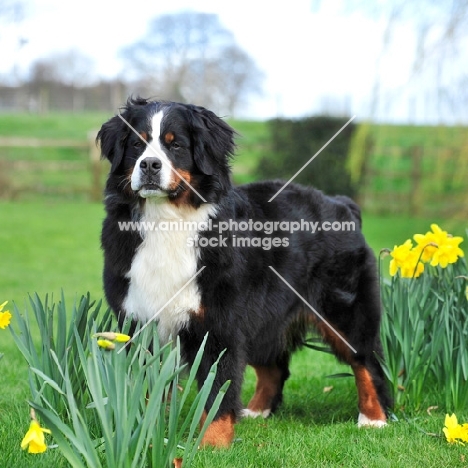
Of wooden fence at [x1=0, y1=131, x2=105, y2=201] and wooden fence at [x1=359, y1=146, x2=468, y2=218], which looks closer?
wooden fence at [x1=359, y1=146, x2=468, y2=218]

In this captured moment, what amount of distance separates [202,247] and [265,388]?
1.43 m

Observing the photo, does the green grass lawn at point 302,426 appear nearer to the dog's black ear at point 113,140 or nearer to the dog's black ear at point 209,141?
the dog's black ear at point 209,141

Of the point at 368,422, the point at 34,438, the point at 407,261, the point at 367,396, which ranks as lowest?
the point at 368,422

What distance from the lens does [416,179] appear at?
1859 cm

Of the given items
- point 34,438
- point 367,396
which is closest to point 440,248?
point 367,396

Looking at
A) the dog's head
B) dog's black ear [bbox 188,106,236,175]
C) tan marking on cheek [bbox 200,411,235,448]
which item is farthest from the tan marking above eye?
tan marking on cheek [bbox 200,411,235,448]

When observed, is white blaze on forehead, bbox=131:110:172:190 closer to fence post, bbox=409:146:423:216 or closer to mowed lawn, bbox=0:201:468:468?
mowed lawn, bbox=0:201:468:468

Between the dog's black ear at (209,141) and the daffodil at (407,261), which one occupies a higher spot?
the dog's black ear at (209,141)

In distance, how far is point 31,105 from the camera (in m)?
32.3

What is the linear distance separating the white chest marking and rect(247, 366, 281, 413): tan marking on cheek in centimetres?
122

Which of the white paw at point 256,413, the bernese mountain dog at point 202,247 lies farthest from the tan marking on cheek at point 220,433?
the white paw at point 256,413

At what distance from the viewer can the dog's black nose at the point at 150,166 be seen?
3.41 metres

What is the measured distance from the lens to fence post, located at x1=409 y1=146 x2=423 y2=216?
1836 centimetres

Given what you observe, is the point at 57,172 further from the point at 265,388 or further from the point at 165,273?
the point at 165,273
